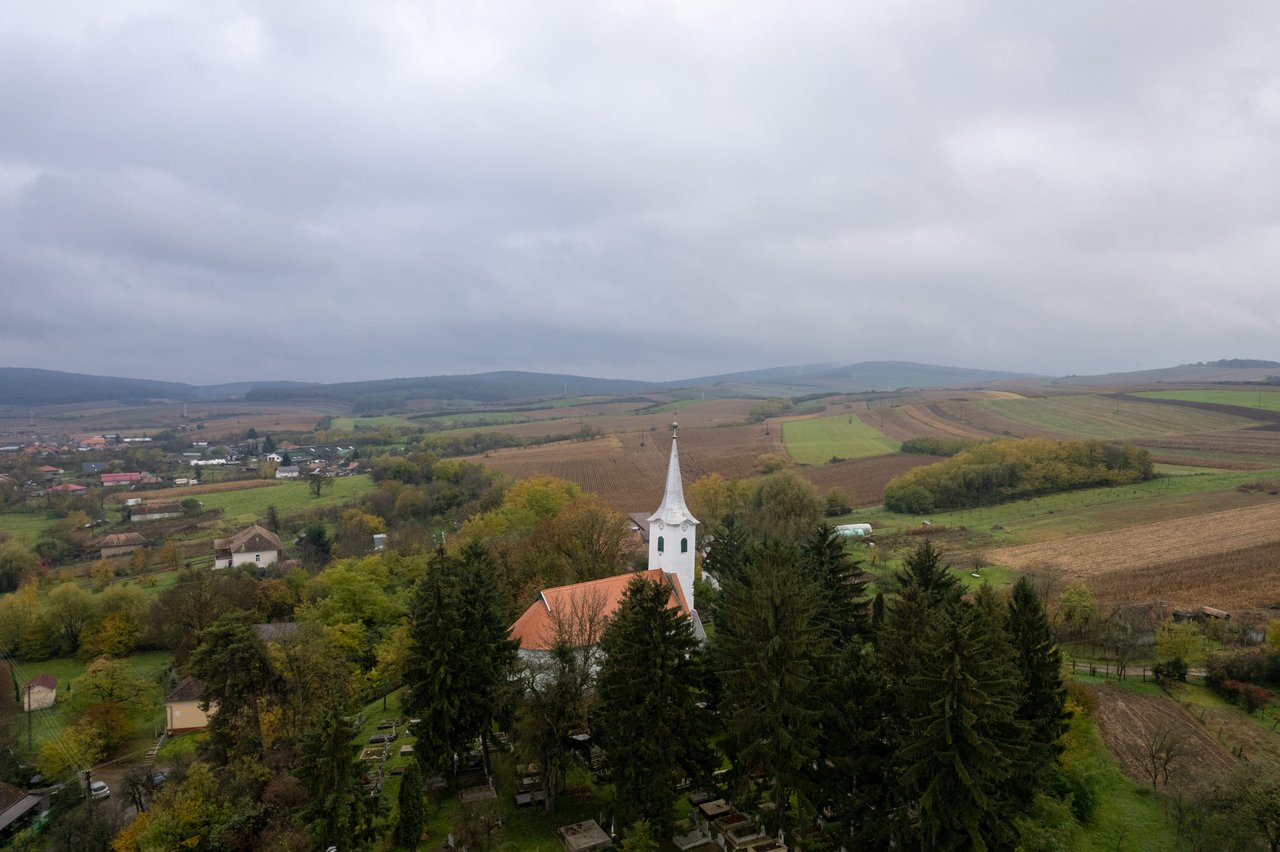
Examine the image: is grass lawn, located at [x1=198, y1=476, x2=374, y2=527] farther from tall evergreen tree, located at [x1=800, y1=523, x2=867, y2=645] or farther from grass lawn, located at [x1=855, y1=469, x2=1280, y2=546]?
tall evergreen tree, located at [x1=800, y1=523, x2=867, y2=645]

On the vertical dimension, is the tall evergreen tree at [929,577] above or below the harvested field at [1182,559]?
above

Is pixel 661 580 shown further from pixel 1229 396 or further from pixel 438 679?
pixel 1229 396

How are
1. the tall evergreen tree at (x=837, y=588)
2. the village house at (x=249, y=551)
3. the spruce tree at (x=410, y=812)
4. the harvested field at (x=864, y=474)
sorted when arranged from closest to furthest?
the spruce tree at (x=410, y=812), the tall evergreen tree at (x=837, y=588), the village house at (x=249, y=551), the harvested field at (x=864, y=474)

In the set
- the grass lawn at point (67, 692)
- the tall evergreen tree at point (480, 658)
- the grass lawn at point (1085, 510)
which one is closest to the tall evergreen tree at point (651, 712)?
the tall evergreen tree at point (480, 658)

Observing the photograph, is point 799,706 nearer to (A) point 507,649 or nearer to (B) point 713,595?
(A) point 507,649

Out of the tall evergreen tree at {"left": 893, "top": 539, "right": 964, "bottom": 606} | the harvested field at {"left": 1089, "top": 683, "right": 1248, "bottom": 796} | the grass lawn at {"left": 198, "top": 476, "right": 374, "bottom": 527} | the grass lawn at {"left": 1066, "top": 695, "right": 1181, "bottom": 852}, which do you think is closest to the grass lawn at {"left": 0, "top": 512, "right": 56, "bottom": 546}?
the grass lawn at {"left": 198, "top": 476, "right": 374, "bottom": 527}

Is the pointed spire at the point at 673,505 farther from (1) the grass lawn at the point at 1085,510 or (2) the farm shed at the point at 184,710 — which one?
(1) the grass lawn at the point at 1085,510
